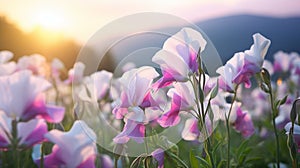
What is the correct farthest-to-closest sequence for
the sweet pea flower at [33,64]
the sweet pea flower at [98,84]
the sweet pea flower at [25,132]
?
1. the sweet pea flower at [33,64]
2. the sweet pea flower at [98,84]
3. the sweet pea flower at [25,132]

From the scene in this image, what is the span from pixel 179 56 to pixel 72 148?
1.20ft

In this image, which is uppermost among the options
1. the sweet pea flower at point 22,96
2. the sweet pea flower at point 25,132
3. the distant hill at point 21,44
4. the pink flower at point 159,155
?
the sweet pea flower at point 22,96

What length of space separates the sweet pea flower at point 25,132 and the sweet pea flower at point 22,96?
0.09 ft

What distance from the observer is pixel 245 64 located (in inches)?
60.1

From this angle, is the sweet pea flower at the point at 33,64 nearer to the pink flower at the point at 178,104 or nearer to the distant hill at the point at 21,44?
the pink flower at the point at 178,104

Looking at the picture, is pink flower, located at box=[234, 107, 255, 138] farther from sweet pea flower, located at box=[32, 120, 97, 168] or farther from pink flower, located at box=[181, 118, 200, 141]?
sweet pea flower, located at box=[32, 120, 97, 168]

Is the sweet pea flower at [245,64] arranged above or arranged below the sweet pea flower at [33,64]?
above

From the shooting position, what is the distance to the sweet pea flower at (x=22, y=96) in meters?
1.32

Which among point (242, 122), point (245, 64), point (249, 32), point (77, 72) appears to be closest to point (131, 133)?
point (245, 64)

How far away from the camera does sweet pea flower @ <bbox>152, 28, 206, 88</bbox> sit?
1.35m

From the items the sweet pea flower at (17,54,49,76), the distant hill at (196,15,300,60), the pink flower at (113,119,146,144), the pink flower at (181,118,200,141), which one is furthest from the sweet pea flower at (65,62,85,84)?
the distant hill at (196,15,300,60)

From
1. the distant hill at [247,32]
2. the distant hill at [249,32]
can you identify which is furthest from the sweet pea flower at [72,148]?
the distant hill at [249,32]

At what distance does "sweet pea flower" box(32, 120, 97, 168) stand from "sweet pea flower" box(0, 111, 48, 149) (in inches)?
3.5

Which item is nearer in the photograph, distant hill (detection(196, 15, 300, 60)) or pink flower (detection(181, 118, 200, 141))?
pink flower (detection(181, 118, 200, 141))
